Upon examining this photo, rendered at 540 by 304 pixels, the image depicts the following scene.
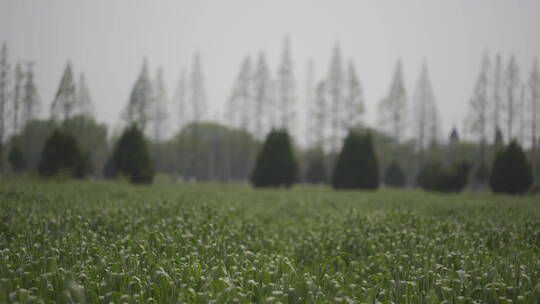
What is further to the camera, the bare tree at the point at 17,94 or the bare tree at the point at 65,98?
the bare tree at the point at 65,98

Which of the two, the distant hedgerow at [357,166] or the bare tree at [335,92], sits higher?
the bare tree at [335,92]

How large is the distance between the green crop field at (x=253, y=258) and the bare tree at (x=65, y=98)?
83.2 ft

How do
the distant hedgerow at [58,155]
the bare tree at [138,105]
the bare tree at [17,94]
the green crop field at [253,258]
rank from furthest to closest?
the bare tree at [138,105]
the bare tree at [17,94]
the distant hedgerow at [58,155]
the green crop field at [253,258]

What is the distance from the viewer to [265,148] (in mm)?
23750

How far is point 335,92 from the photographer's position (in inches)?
1497

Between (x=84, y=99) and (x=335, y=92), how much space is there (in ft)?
91.9

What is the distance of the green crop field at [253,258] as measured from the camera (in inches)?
133

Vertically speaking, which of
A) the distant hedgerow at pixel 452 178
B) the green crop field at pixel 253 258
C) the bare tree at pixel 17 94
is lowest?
the green crop field at pixel 253 258

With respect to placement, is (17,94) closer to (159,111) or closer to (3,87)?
(3,87)

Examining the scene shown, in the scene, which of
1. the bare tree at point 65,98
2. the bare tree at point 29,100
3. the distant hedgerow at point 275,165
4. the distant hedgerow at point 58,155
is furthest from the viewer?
the bare tree at point 65,98

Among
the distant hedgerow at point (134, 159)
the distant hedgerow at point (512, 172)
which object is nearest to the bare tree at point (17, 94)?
the distant hedgerow at point (134, 159)

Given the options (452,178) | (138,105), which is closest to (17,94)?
(138,105)

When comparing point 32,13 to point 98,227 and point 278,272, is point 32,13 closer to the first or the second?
point 98,227

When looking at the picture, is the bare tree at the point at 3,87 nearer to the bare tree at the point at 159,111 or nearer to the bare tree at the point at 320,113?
the bare tree at the point at 159,111
